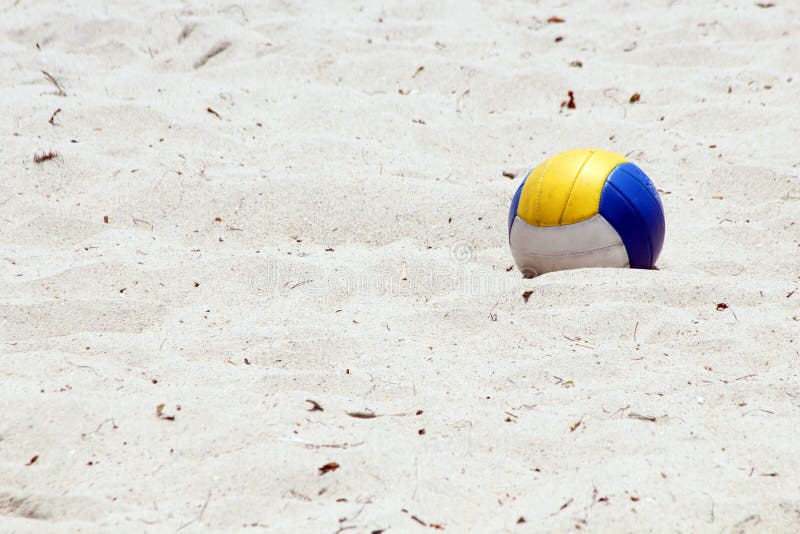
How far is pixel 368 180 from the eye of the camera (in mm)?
3875

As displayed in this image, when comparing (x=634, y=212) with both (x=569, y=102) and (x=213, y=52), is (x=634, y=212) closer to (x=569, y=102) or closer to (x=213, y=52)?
(x=569, y=102)

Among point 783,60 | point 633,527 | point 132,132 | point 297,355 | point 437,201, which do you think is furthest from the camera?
point 783,60

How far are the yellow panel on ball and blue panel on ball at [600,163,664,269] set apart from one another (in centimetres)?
3

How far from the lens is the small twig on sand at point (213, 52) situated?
508cm

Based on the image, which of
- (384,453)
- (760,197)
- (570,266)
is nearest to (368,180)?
(570,266)

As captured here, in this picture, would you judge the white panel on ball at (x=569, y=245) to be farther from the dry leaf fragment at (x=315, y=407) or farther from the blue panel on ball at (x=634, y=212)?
the dry leaf fragment at (x=315, y=407)

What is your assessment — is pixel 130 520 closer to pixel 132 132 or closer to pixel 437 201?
pixel 437 201

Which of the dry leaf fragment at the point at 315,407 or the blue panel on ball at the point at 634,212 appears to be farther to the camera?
the blue panel on ball at the point at 634,212

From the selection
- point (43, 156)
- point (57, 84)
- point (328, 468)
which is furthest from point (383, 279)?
point (57, 84)

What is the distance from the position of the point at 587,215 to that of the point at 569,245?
0.43ft

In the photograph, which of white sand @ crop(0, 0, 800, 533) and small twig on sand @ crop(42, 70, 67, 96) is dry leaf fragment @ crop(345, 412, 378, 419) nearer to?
white sand @ crop(0, 0, 800, 533)

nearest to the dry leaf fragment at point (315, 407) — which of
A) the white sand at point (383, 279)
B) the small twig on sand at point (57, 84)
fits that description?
the white sand at point (383, 279)

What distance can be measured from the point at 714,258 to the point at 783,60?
2112 mm

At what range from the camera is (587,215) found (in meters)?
3.04
